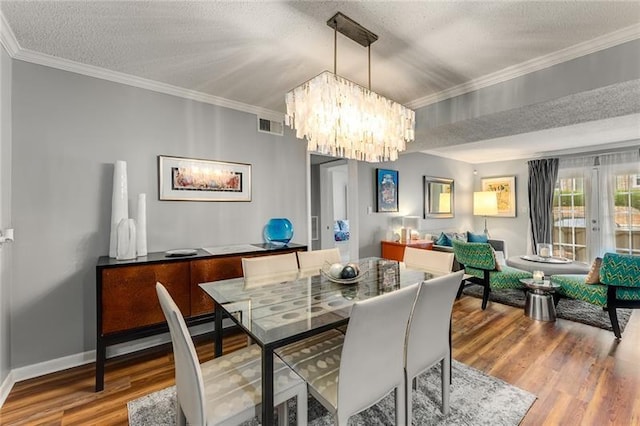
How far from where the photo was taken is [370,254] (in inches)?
189

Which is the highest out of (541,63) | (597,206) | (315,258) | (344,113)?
(541,63)

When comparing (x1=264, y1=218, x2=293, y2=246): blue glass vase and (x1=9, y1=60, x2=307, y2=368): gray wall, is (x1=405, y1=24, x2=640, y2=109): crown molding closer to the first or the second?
(x1=264, y1=218, x2=293, y2=246): blue glass vase

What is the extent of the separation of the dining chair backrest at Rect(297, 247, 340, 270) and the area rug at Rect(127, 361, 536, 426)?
38.7 inches

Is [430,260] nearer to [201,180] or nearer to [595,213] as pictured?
[201,180]

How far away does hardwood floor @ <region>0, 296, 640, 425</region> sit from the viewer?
5.63 feet

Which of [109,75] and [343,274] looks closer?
[343,274]

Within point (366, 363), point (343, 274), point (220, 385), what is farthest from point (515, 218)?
point (220, 385)

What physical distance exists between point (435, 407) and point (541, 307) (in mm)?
2199

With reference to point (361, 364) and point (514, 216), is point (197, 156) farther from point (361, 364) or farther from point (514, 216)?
point (514, 216)

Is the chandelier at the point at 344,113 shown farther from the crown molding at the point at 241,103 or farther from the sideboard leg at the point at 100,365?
the sideboard leg at the point at 100,365

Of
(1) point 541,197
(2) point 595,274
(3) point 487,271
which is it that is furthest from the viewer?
(1) point 541,197

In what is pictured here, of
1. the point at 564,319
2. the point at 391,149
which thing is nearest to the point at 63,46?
the point at 391,149

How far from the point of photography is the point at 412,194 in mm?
5496

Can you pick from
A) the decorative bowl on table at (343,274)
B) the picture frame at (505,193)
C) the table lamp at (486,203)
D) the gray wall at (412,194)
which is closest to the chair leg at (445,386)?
the decorative bowl on table at (343,274)
